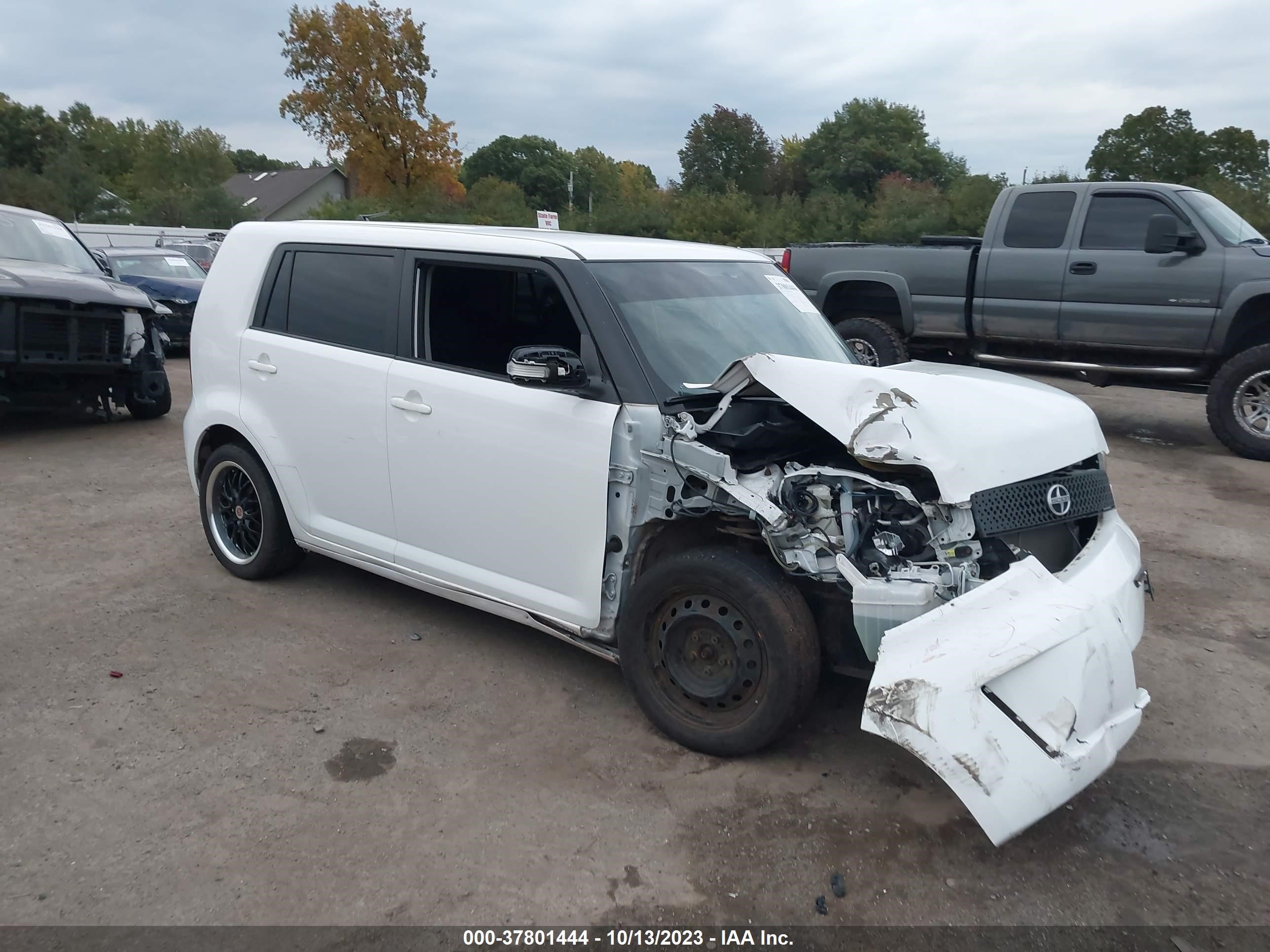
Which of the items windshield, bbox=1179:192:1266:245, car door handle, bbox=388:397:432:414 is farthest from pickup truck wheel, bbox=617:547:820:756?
windshield, bbox=1179:192:1266:245

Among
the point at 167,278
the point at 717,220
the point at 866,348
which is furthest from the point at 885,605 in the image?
the point at 717,220

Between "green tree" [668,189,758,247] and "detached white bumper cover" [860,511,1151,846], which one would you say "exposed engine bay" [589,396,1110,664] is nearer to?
"detached white bumper cover" [860,511,1151,846]

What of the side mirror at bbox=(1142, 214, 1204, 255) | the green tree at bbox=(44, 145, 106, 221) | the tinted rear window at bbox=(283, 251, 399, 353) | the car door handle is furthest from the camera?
the green tree at bbox=(44, 145, 106, 221)

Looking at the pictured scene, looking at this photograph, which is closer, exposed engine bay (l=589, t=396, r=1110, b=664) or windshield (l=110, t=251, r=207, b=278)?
exposed engine bay (l=589, t=396, r=1110, b=664)

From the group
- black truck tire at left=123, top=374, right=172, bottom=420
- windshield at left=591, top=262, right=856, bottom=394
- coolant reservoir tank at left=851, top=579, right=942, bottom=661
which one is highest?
windshield at left=591, top=262, right=856, bottom=394

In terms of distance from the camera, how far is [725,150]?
4638 centimetres

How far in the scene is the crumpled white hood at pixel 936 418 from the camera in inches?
121

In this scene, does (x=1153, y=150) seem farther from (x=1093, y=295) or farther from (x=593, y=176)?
(x=593, y=176)

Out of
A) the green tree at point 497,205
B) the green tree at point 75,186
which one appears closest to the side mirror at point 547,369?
the green tree at point 497,205

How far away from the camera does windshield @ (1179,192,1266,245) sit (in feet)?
28.7

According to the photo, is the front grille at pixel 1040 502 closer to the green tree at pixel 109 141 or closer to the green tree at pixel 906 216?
the green tree at pixel 906 216

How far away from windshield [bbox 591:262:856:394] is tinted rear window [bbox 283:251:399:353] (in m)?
1.09

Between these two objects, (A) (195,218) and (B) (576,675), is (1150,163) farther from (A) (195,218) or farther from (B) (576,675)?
(A) (195,218)

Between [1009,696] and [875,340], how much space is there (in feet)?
25.4
